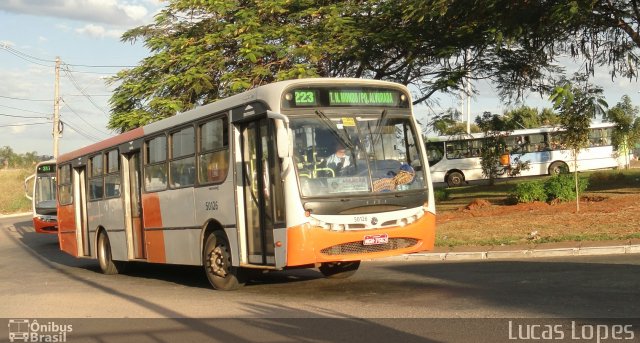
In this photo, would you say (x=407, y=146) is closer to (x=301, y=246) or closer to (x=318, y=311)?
(x=301, y=246)

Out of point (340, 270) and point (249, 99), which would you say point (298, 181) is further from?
point (340, 270)

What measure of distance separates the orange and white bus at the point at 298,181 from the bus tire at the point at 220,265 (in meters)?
0.02

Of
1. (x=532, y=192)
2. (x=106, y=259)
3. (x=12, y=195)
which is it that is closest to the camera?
(x=106, y=259)

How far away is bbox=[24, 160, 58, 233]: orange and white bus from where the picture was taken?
27.6 meters

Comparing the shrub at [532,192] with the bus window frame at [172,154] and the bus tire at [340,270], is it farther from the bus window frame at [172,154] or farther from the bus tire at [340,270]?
the bus window frame at [172,154]

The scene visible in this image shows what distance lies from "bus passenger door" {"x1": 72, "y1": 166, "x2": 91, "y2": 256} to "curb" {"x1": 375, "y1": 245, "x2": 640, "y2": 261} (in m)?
8.05

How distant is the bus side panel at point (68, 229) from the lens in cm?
1900

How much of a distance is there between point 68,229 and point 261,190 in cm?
1072

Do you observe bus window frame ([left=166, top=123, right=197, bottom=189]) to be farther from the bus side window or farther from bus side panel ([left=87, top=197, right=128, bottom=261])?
bus side panel ([left=87, top=197, right=128, bottom=261])

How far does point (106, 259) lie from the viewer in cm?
1708

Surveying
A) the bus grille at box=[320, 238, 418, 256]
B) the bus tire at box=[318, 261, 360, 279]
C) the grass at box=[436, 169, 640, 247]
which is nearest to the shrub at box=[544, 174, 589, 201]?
the grass at box=[436, 169, 640, 247]

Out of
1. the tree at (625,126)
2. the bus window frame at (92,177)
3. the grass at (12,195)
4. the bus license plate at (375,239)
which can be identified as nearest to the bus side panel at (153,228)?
the bus window frame at (92,177)

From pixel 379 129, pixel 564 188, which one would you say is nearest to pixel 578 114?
pixel 564 188

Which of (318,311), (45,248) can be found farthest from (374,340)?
(45,248)
